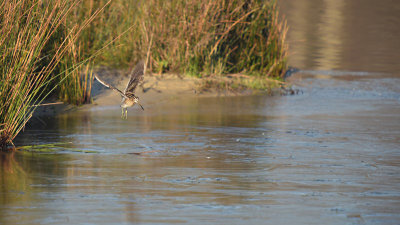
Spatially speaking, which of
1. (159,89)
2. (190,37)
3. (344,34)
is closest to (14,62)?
(159,89)

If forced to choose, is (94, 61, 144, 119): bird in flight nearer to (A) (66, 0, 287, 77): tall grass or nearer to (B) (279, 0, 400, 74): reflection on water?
(A) (66, 0, 287, 77): tall grass

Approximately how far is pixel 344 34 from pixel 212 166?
57.1ft

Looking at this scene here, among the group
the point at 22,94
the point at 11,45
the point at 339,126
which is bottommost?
Answer: the point at 339,126

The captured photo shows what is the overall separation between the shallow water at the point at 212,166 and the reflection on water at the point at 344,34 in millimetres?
5750

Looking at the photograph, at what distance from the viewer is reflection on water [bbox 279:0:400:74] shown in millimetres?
17219

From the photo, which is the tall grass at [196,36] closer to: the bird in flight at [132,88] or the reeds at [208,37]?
the reeds at [208,37]

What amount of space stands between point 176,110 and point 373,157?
12.6 feet

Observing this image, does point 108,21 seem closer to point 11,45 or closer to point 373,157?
point 11,45

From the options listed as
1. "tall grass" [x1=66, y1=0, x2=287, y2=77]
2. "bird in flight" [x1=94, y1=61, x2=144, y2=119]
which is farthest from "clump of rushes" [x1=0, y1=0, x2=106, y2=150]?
"tall grass" [x1=66, y1=0, x2=287, y2=77]

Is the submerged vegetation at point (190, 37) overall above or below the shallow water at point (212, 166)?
above

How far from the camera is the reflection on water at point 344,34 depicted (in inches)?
678

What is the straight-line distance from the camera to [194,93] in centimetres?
1229

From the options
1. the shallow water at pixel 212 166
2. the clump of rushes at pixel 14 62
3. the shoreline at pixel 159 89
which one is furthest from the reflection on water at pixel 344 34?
the clump of rushes at pixel 14 62

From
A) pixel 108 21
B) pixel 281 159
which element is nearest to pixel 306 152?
pixel 281 159
